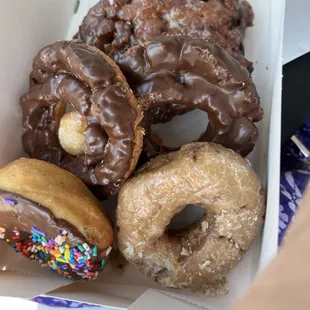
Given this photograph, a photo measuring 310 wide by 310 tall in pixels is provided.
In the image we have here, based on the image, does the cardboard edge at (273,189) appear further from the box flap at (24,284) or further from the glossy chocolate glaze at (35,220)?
the box flap at (24,284)

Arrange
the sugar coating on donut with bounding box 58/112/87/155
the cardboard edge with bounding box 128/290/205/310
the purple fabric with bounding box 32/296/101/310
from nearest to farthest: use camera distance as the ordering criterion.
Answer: the cardboard edge with bounding box 128/290/205/310 < the sugar coating on donut with bounding box 58/112/87/155 < the purple fabric with bounding box 32/296/101/310

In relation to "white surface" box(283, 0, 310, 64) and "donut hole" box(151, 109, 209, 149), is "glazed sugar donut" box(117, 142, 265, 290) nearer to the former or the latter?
"donut hole" box(151, 109, 209, 149)

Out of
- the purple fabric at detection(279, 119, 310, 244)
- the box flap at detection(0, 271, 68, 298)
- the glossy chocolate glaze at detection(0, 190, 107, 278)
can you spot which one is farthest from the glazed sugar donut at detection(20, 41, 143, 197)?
the purple fabric at detection(279, 119, 310, 244)

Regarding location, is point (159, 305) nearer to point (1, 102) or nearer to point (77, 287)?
point (77, 287)

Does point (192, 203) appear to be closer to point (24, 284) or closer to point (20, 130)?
point (24, 284)

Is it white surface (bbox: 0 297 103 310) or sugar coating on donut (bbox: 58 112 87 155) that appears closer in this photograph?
sugar coating on donut (bbox: 58 112 87 155)

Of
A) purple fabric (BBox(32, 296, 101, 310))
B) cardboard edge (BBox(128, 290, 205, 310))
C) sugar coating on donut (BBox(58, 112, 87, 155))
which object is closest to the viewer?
cardboard edge (BBox(128, 290, 205, 310))

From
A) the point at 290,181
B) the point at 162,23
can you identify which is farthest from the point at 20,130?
the point at 290,181
